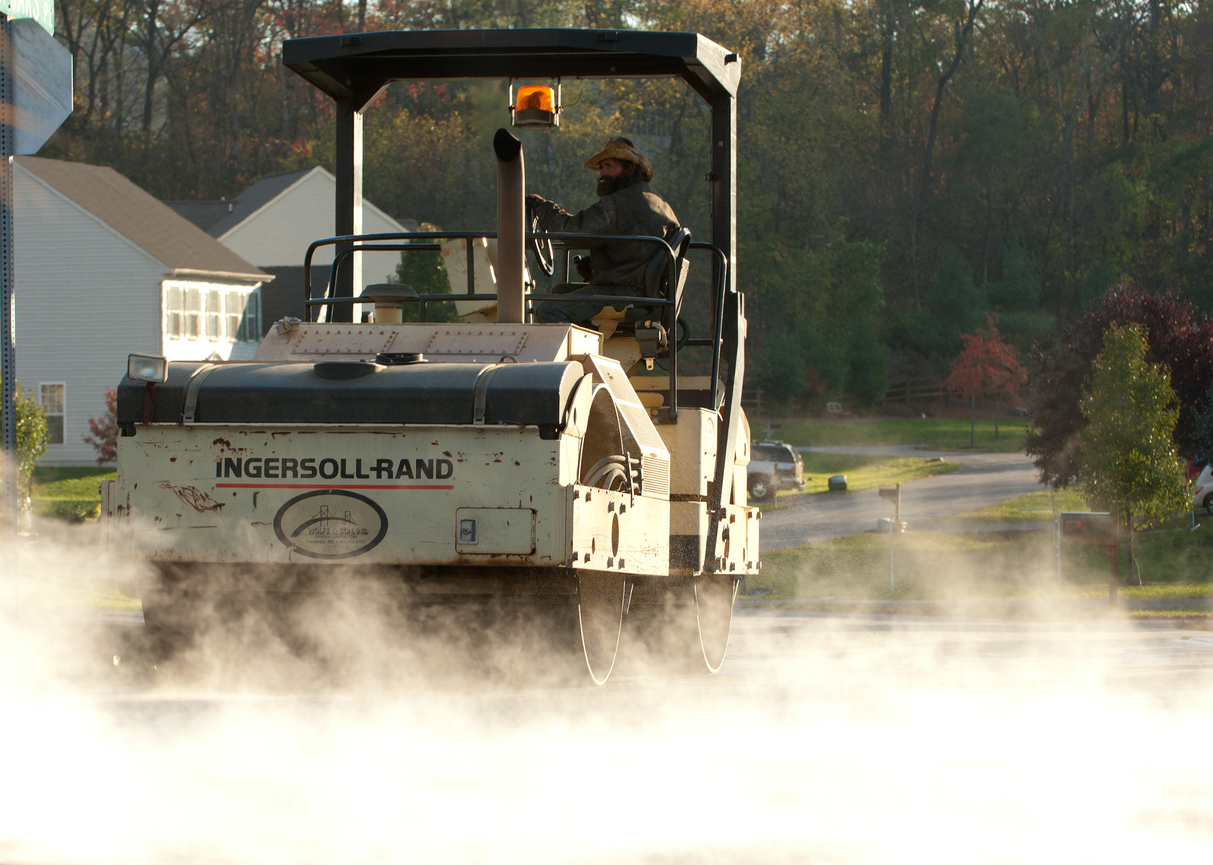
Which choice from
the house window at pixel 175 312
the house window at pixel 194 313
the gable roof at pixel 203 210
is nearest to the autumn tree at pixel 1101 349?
the house window at pixel 175 312

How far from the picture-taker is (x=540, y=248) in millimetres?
8445

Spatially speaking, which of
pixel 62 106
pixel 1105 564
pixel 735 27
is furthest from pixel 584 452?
pixel 735 27

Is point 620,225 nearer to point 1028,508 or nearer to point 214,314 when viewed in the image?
point 1028,508

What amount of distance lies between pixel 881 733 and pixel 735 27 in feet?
192

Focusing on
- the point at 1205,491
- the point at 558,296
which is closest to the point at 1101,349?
the point at 1205,491

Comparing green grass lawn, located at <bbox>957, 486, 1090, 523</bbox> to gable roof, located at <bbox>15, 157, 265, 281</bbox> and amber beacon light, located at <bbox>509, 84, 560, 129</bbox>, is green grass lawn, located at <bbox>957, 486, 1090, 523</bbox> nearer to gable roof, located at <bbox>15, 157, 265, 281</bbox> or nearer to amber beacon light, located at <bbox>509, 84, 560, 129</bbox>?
gable roof, located at <bbox>15, 157, 265, 281</bbox>

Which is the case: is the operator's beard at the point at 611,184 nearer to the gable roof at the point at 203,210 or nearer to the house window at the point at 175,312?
the house window at the point at 175,312

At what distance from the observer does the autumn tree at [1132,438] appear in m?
24.2

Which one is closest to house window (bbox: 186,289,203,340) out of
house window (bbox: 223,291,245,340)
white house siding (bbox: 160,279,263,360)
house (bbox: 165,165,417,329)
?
white house siding (bbox: 160,279,263,360)

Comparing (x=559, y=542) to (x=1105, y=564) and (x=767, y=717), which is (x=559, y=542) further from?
(x=1105, y=564)

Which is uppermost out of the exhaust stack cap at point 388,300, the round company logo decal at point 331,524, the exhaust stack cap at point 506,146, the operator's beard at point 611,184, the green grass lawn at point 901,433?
the operator's beard at point 611,184

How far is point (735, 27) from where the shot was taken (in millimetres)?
63594

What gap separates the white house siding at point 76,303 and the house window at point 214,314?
2.52 metres

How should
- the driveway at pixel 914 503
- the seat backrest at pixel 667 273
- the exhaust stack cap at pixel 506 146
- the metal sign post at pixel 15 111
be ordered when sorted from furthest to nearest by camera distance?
the driveway at pixel 914 503, the seat backrest at pixel 667 273, the metal sign post at pixel 15 111, the exhaust stack cap at pixel 506 146
